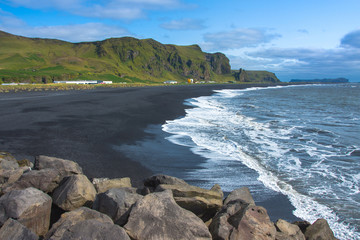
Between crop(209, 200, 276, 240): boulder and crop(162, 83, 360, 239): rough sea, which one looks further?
crop(162, 83, 360, 239): rough sea

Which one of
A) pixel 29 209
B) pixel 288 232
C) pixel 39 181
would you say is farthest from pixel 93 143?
pixel 288 232

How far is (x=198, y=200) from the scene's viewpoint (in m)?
7.95

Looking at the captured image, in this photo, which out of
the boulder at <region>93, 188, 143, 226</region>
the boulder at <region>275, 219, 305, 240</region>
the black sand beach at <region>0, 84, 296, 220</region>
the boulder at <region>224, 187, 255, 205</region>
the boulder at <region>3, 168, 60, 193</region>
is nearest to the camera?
the boulder at <region>93, 188, 143, 226</region>

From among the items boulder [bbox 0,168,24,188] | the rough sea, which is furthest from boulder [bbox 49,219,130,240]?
the rough sea

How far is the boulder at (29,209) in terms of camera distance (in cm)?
677

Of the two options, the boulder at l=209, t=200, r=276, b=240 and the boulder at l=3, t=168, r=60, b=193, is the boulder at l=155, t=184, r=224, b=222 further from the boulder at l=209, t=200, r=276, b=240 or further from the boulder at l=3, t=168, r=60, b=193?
the boulder at l=3, t=168, r=60, b=193

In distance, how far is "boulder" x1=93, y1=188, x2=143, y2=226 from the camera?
7.10m

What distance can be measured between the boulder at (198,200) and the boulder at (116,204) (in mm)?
1156

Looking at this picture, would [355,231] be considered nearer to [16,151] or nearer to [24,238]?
[24,238]

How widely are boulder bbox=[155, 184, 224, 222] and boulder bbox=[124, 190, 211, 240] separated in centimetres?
101

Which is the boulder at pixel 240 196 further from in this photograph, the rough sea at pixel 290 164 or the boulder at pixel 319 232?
the rough sea at pixel 290 164

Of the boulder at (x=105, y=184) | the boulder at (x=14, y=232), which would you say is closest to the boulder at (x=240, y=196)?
the boulder at (x=105, y=184)

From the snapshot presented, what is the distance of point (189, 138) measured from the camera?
73.8ft

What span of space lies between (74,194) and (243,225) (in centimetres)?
469
